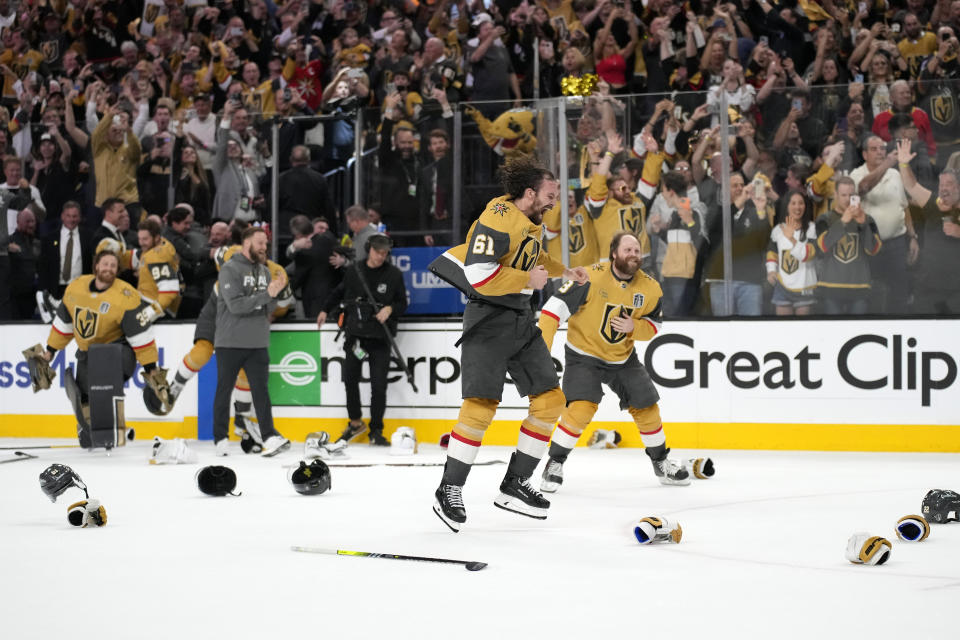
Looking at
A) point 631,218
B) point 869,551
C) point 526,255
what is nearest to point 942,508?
point 869,551

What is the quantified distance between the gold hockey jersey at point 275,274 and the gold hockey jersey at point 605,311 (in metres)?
3.04

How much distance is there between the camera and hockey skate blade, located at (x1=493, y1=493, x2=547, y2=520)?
17.6 feet

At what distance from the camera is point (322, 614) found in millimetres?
3473

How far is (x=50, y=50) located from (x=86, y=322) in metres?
6.18

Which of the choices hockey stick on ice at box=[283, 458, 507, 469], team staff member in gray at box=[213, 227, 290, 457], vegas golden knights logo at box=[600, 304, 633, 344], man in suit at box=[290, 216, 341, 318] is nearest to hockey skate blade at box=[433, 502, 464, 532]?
vegas golden knights logo at box=[600, 304, 633, 344]

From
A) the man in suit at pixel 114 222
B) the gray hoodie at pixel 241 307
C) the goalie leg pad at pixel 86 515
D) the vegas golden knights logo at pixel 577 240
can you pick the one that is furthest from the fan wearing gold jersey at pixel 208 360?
the goalie leg pad at pixel 86 515

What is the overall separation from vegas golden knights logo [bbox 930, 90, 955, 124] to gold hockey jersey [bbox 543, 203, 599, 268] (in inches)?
110

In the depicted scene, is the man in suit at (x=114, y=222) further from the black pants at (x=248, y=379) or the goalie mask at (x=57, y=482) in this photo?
the goalie mask at (x=57, y=482)

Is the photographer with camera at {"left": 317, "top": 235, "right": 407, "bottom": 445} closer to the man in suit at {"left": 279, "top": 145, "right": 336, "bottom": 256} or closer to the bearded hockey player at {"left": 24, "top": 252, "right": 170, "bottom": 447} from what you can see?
the man in suit at {"left": 279, "top": 145, "right": 336, "bottom": 256}

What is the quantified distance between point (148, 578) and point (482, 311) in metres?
1.93

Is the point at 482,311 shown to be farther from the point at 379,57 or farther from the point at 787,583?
the point at 379,57

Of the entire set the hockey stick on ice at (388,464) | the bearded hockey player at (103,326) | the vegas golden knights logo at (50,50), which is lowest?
the hockey stick on ice at (388,464)

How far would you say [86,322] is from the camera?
9.15 m

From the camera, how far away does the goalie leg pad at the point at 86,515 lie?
5.22 metres
